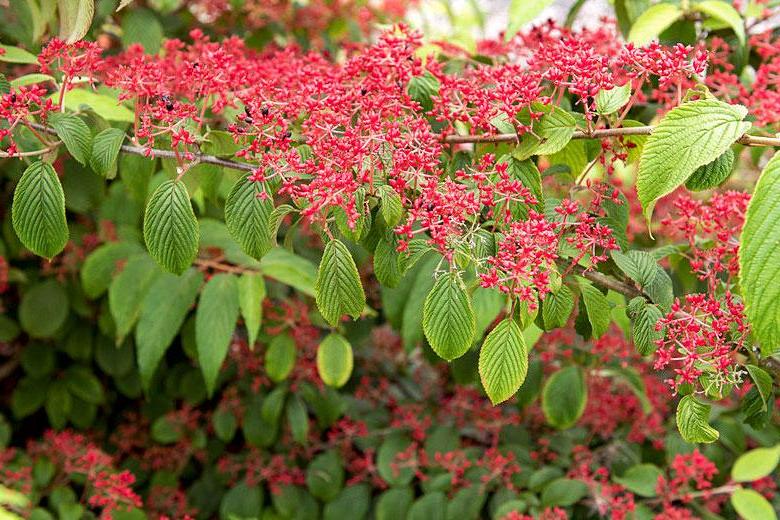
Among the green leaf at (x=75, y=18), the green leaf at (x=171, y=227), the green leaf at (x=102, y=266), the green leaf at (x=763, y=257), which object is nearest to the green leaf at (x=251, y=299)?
the green leaf at (x=102, y=266)

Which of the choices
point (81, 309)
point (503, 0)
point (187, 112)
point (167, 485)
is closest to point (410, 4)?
point (81, 309)

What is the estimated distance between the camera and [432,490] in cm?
172

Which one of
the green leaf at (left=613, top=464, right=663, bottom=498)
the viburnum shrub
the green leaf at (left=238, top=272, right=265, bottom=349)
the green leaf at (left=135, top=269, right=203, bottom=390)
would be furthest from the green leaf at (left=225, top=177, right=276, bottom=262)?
the green leaf at (left=613, top=464, right=663, bottom=498)

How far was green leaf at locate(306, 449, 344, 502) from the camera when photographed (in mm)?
1841

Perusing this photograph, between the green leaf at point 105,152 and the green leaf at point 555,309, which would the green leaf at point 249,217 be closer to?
the green leaf at point 105,152

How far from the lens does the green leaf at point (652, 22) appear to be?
155cm

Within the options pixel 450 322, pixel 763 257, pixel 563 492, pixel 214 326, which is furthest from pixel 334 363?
pixel 763 257

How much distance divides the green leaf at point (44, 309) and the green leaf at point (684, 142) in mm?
1474

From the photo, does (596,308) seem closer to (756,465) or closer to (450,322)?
(450,322)

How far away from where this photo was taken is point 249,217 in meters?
1.01

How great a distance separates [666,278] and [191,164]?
0.63m

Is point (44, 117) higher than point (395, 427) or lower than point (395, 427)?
higher

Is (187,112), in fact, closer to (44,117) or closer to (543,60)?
(44,117)

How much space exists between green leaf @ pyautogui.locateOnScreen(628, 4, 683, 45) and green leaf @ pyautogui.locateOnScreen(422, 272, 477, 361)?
2.72 feet
